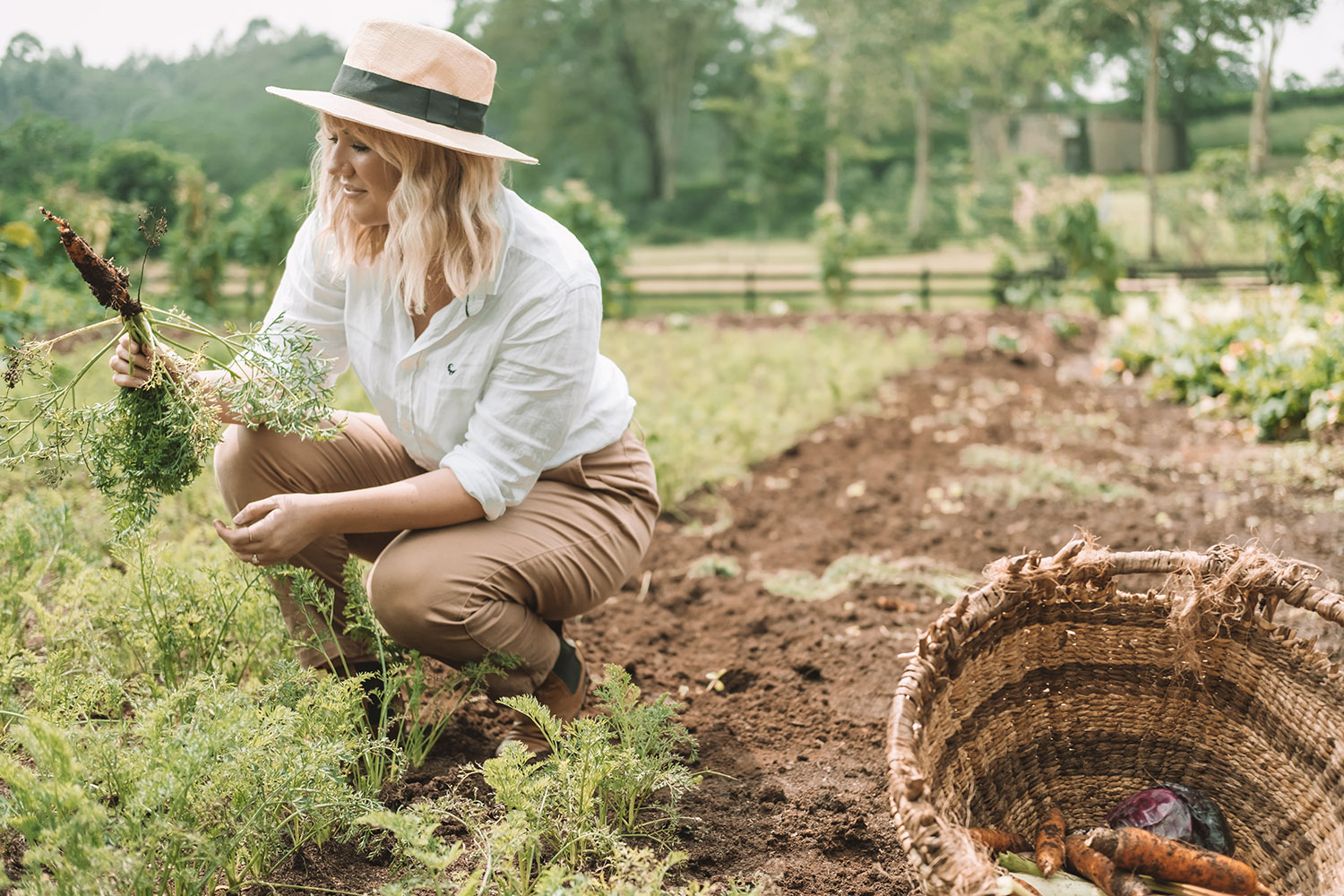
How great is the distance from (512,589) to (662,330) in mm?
8703

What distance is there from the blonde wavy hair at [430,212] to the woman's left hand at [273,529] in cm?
46

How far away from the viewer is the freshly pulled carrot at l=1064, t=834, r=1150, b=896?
5.41ft

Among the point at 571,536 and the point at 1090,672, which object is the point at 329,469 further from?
the point at 1090,672

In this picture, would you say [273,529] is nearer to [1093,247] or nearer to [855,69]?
[1093,247]

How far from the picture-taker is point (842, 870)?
183 centimetres

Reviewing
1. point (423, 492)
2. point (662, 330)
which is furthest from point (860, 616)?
point (662, 330)

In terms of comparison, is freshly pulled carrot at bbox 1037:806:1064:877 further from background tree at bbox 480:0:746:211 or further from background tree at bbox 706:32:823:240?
background tree at bbox 480:0:746:211

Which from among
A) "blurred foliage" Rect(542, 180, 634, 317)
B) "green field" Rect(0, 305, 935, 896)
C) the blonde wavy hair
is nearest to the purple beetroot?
"green field" Rect(0, 305, 935, 896)

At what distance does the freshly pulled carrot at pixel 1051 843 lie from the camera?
1737 millimetres

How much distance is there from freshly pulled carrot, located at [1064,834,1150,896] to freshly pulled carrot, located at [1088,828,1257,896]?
18 millimetres

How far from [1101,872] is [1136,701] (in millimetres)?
463

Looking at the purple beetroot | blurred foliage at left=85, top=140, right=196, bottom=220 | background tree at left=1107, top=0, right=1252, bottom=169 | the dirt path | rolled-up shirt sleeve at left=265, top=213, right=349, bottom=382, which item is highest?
background tree at left=1107, top=0, right=1252, bottom=169

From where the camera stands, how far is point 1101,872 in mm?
1696

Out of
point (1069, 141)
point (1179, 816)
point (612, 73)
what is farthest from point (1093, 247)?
point (612, 73)
